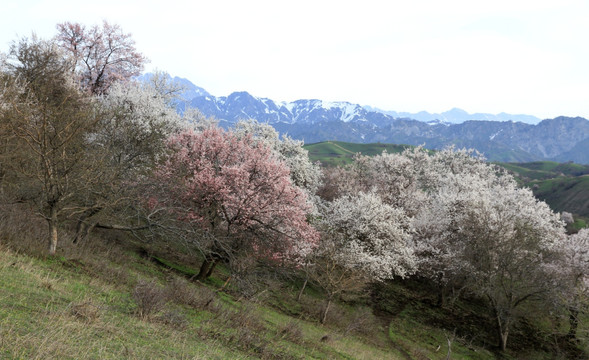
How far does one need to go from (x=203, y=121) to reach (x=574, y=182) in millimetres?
184976

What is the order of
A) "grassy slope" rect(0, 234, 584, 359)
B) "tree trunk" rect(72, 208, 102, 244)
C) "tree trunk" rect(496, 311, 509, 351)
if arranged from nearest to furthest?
"grassy slope" rect(0, 234, 584, 359) < "tree trunk" rect(72, 208, 102, 244) < "tree trunk" rect(496, 311, 509, 351)

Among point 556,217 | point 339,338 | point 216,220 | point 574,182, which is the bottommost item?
point 339,338

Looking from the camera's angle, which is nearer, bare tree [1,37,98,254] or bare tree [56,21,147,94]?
bare tree [1,37,98,254]

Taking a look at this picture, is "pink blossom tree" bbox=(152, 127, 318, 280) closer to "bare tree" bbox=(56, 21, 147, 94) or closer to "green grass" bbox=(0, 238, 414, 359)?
"green grass" bbox=(0, 238, 414, 359)

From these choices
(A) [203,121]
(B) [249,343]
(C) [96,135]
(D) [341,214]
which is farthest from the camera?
(A) [203,121]

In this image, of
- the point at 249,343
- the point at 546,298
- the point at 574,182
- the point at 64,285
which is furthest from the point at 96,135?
the point at 574,182

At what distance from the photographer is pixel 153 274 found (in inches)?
824

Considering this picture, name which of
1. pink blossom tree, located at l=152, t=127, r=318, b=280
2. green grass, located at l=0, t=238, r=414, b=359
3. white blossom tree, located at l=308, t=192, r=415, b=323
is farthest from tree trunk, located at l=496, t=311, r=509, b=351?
green grass, located at l=0, t=238, r=414, b=359

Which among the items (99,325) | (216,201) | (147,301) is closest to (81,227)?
(216,201)

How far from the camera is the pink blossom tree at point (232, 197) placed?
24312mm

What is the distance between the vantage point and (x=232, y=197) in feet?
76.6

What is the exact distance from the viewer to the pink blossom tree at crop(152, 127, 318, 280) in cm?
2431

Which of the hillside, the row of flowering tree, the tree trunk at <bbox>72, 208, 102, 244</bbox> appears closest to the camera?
the hillside

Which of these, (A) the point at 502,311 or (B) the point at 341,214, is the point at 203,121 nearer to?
(B) the point at 341,214
